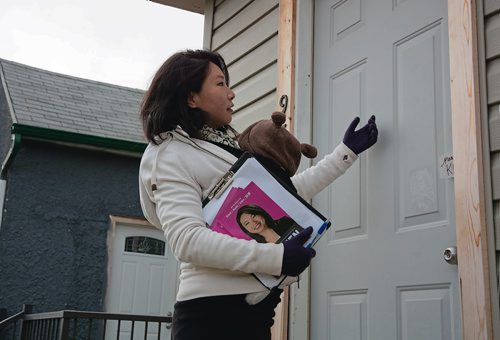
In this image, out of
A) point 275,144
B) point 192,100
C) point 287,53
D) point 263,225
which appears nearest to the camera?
point 263,225

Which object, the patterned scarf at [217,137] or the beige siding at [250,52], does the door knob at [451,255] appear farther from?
the beige siding at [250,52]

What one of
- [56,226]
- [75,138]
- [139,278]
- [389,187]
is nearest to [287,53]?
[389,187]

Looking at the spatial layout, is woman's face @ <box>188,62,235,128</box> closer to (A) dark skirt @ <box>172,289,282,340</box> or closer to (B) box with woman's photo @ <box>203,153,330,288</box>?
(B) box with woman's photo @ <box>203,153,330,288</box>

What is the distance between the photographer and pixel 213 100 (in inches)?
85.7

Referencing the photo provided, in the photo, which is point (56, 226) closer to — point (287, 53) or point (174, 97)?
point (287, 53)

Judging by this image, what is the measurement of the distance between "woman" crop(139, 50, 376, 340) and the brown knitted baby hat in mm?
72

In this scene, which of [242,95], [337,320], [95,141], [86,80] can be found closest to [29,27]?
[86,80]

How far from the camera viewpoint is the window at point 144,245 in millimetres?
8766

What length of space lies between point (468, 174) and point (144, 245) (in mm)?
7173

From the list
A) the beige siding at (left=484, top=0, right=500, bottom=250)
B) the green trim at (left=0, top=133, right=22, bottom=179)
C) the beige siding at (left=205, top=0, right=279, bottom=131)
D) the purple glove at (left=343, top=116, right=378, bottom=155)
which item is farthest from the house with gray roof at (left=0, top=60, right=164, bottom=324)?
the beige siding at (left=484, top=0, right=500, bottom=250)

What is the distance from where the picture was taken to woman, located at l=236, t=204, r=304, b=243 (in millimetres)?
1872

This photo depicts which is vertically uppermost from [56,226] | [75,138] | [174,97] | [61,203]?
[75,138]

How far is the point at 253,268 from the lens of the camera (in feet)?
5.78

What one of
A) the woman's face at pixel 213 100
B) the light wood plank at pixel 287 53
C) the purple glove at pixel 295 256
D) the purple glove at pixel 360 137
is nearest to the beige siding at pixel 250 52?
the light wood plank at pixel 287 53
